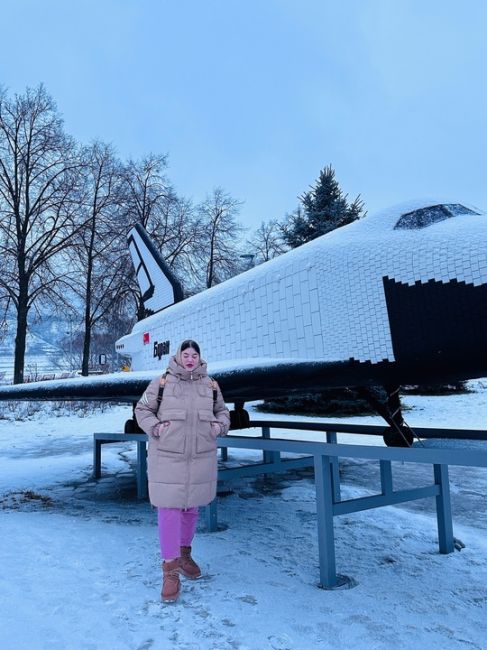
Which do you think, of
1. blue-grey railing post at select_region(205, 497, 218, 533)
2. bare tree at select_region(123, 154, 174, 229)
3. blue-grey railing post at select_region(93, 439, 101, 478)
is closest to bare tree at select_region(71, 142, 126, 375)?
bare tree at select_region(123, 154, 174, 229)

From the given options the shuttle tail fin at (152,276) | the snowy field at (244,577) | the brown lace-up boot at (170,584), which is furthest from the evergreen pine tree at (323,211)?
the brown lace-up boot at (170,584)

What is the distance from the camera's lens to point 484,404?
16.1 metres

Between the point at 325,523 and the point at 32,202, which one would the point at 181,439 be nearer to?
the point at 325,523

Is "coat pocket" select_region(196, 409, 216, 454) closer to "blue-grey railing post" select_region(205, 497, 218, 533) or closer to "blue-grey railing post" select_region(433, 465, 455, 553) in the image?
"blue-grey railing post" select_region(205, 497, 218, 533)

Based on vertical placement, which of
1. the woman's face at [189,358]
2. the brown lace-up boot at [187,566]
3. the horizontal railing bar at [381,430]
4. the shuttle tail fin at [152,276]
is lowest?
the brown lace-up boot at [187,566]

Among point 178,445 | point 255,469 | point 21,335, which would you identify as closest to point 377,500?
point 178,445

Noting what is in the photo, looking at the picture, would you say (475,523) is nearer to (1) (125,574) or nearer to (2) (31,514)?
(1) (125,574)

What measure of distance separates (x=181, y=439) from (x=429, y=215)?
2.24 m

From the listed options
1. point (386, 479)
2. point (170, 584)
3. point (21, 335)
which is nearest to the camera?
point (170, 584)

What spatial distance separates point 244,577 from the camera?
11.0ft

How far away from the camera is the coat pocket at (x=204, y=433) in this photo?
3057 mm

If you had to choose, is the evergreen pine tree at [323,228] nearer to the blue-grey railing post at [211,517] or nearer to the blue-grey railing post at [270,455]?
the blue-grey railing post at [270,455]

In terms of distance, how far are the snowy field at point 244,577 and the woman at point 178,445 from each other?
36 centimetres

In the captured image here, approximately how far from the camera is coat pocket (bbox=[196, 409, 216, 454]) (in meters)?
3.06
